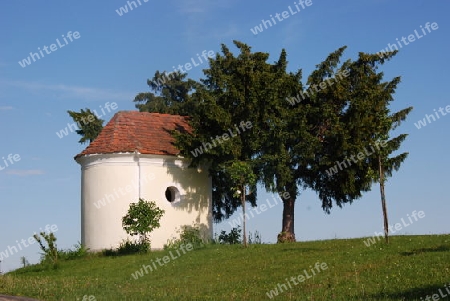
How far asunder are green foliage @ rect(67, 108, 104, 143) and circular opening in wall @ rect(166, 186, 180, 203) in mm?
7006

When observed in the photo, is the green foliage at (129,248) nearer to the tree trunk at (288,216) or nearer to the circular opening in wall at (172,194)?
the circular opening in wall at (172,194)

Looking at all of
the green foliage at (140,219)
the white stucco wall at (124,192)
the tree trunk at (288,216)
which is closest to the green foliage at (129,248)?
the green foliage at (140,219)

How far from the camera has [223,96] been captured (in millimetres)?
32938

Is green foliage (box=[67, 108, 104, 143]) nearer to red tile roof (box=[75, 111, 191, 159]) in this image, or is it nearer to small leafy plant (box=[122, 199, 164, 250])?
red tile roof (box=[75, 111, 191, 159])

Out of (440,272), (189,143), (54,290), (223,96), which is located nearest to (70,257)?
(189,143)

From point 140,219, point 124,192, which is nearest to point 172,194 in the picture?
point 124,192

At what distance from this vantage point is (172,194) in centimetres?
3491

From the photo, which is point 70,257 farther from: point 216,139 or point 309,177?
point 309,177

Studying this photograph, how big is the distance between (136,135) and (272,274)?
15.6 metres

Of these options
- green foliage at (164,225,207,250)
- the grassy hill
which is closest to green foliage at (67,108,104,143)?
green foliage at (164,225,207,250)

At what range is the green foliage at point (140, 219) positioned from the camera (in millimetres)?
30516

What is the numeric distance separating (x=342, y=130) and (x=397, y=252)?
11395 mm

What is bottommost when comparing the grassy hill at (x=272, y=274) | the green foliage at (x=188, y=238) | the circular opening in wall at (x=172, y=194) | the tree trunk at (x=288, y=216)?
the grassy hill at (x=272, y=274)

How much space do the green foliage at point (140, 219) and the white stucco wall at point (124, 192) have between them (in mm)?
1539
